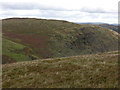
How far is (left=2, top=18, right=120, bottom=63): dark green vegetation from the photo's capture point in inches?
3063

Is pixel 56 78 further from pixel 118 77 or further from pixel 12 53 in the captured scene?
pixel 12 53

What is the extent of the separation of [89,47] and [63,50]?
27322 mm

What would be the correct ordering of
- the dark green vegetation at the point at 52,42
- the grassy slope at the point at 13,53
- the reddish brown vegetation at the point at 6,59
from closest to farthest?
the reddish brown vegetation at the point at 6,59 → the grassy slope at the point at 13,53 → the dark green vegetation at the point at 52,42

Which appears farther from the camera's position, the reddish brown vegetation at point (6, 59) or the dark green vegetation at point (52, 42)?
the dark green vegetation at point (52, 42)

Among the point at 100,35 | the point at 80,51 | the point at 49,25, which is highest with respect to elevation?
the point at 49,25

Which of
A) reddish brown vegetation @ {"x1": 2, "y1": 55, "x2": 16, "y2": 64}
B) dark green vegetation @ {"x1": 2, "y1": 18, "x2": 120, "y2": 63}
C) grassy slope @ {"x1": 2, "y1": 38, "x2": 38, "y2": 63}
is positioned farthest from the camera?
dark green vegetation @ {"x1": 2, "y1": 18, "x2": 120, "y2": 63}

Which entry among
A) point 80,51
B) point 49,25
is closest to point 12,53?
point 80,51

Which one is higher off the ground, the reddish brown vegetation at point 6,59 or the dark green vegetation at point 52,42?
the dark green vegetation at point 52,42

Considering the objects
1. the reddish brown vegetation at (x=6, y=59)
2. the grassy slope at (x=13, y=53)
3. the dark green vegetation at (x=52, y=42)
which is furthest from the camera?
the dark green vegetation at (x=52, y=42)

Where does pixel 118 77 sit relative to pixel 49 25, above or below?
below

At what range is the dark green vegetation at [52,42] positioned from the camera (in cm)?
7781

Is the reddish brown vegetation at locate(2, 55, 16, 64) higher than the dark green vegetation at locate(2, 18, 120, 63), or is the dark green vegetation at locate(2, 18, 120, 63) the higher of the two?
the dark green vegetation at locate(2, 18, 120, 63)

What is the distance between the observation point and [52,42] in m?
106

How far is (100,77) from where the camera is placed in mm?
11055
